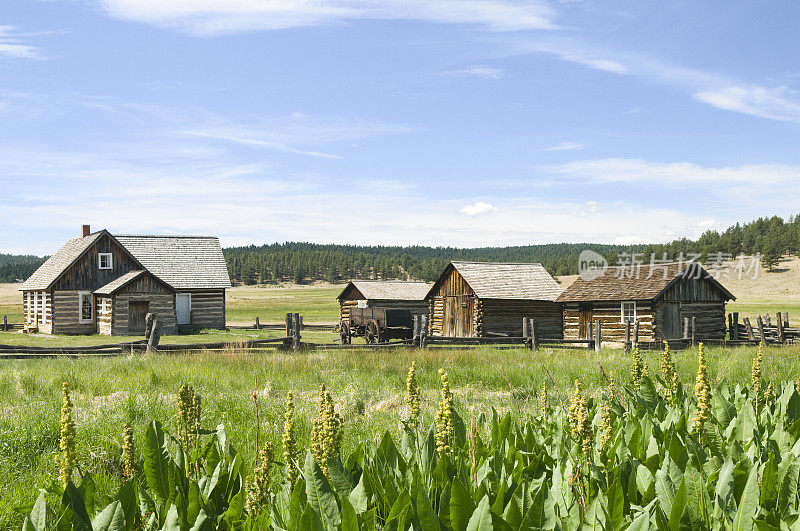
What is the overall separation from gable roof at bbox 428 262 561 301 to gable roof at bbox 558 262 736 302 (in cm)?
181

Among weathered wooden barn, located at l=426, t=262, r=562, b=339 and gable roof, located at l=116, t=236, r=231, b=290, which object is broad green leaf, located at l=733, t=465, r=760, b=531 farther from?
gable roof, located at l=116, t=236, r=231, b=290

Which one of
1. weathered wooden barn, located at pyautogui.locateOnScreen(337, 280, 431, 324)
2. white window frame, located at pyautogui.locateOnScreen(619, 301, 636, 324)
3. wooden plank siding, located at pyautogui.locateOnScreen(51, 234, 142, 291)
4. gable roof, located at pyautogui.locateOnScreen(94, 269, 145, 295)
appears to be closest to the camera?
white window frame, located at pyautogui.locateOnScreen(619, 301, 636, 324)

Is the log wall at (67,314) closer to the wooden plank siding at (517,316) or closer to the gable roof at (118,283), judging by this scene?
the gable roof at (118,283)

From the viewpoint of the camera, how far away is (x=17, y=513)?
13.8 ft

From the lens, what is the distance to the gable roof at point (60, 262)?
36.9 metres

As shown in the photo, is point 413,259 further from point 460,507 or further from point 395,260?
point 460,507

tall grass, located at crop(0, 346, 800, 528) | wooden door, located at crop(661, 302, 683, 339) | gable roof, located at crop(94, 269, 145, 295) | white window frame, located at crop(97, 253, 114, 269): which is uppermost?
white window frame, located at crop(97, 253, 114, 269)

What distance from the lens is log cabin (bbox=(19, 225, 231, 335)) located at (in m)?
36.4

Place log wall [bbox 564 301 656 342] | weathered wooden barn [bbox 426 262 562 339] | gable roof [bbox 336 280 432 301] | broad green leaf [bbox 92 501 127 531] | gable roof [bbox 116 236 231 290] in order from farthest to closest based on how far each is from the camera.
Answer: gable roof [bbox 336 280 432 301], gable roof [bbox 116 236 231 290], weathered wooden barn [bbox 426 262 562 339], log wall [bbox 564 301 656 342], broad green leaf [bbox 92 501 127 531]

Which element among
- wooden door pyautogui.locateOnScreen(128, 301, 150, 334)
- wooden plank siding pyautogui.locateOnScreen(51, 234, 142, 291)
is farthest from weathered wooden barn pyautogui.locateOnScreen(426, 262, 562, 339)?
wooden plank siding pyautogui.locateOnScreen(51, 234, 142, 291)

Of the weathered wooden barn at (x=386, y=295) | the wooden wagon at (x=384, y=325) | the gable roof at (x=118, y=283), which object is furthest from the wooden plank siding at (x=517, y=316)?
the gable roof at (x=118, y=283)

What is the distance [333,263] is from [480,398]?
164 m

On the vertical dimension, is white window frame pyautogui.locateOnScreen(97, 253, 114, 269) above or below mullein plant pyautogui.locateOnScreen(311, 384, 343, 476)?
above

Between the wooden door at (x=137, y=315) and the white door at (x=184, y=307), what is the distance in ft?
9.41
